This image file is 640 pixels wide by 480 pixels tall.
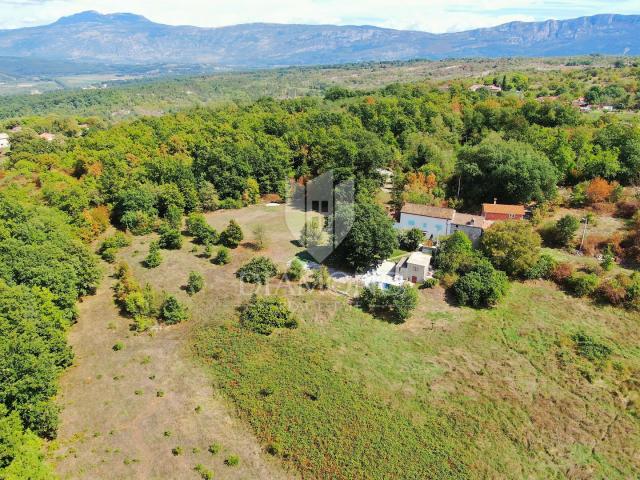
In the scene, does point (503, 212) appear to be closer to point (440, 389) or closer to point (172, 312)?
point (440, 389)

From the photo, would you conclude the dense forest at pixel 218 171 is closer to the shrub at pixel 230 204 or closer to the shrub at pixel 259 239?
the shrub at pixel 230 204

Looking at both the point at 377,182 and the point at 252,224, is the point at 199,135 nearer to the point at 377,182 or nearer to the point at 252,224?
the point at 252,224

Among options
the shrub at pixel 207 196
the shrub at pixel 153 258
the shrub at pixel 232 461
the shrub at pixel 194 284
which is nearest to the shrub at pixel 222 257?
the shrub at pixel 194 284

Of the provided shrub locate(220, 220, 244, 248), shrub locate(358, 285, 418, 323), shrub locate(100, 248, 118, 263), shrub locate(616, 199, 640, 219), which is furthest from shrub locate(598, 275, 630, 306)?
shrub locate(100, 248, 118, 263)

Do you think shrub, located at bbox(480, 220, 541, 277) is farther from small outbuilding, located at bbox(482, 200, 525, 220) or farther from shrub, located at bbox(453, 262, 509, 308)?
small outbuilding, located at bbox(482, 200, 525, 220)

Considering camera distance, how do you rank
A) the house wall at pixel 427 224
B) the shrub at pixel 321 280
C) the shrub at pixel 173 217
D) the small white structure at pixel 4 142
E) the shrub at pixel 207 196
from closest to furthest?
the shrub at pixel 321 280
the house wall at pixel 427 224
the shrub at pixel 173 217
the shrub at pixel 207 196
the small white structure at pixel 4 142

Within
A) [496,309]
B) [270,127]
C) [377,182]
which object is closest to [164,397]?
[496,309]
